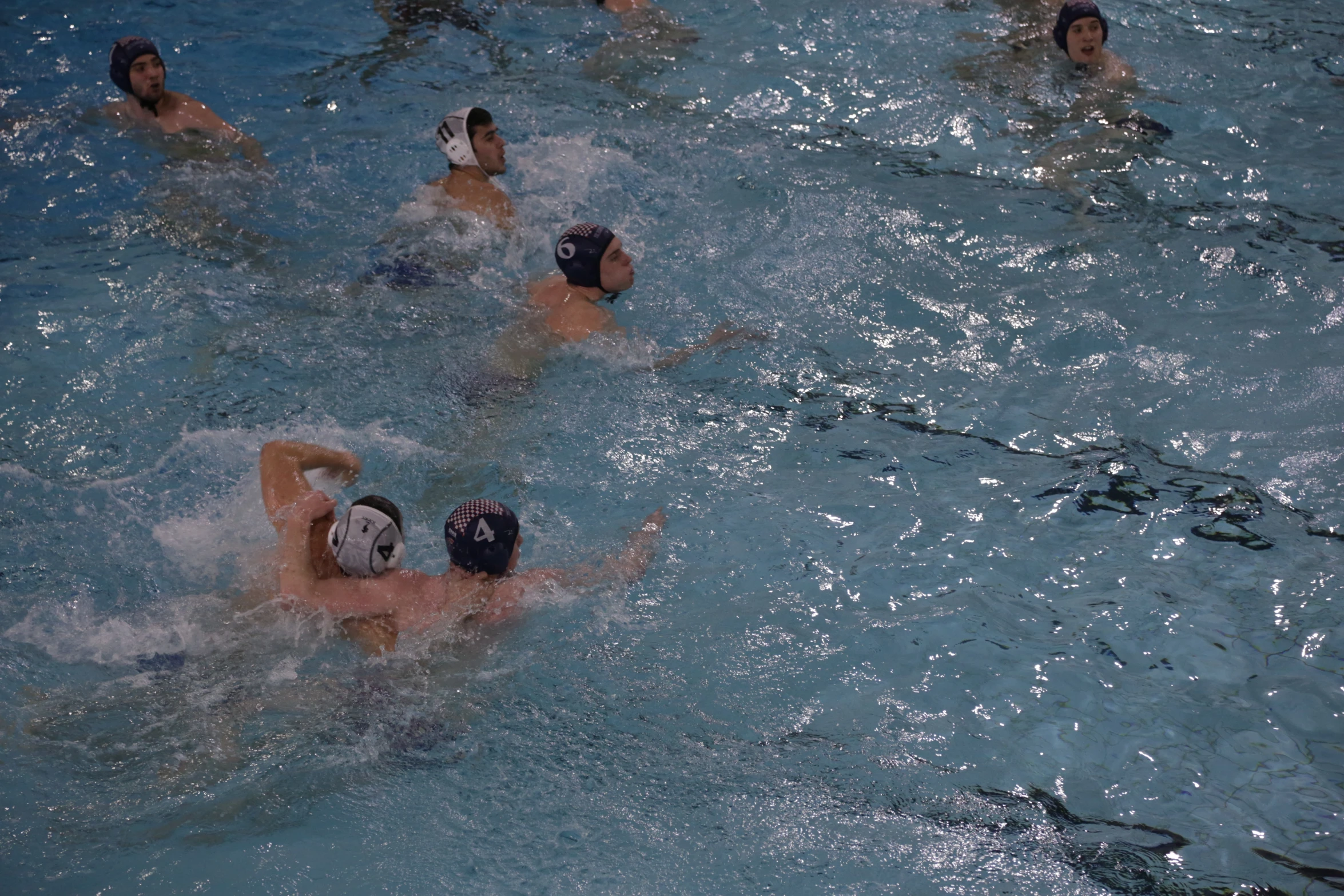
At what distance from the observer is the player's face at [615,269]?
575 cm

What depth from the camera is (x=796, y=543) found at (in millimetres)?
4844

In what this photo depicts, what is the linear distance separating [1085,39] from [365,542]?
721 centimetres

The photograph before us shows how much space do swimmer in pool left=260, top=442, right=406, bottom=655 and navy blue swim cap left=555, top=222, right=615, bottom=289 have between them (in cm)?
197

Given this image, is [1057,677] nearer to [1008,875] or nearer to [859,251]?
[1008,875]

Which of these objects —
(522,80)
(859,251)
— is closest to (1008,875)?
(859,251)

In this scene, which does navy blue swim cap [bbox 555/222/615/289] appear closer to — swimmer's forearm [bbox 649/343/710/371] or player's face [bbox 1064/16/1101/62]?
swimmer's forearm [bbox 649/343/710/371]

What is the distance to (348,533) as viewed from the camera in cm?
400

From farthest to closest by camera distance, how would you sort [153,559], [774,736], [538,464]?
1. [538,464]
2. [153,559]
3. [774,736]

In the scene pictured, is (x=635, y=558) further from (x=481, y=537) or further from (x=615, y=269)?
(x=615, y=269)

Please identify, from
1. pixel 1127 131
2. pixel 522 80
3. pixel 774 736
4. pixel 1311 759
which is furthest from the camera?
pixel 522 80

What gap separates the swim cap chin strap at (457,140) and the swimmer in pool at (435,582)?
10.4ft

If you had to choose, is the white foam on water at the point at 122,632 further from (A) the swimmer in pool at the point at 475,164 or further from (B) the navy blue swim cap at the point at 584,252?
(A) the swimmer in pool at the point at 475,164

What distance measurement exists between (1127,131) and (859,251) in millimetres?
2704

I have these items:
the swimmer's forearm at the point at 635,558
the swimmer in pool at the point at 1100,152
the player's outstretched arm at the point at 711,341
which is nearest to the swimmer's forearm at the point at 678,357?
the player's outstretched arm at the point at 711,341
